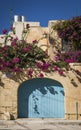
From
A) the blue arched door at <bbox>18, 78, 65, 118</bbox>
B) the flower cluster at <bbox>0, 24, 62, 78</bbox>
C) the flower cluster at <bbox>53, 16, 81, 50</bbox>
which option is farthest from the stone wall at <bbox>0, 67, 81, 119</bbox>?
the flower cluster at <bbox>53, 16, 81, 50</bbox>

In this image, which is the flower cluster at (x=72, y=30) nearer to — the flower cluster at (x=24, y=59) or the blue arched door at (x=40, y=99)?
the flower cluster at (x=24, y=59)

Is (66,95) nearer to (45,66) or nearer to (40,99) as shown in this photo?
(40,99)

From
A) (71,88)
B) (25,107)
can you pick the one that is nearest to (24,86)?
(25,107)

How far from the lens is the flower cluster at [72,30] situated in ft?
76.8

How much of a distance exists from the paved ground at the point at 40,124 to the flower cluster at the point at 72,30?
5728 mm

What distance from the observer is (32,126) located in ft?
60.2

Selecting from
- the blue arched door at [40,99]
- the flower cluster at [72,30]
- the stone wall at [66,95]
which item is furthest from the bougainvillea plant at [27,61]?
the flower cluster at [72,30]

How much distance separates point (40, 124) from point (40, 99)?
2224 mm

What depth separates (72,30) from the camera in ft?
77.2

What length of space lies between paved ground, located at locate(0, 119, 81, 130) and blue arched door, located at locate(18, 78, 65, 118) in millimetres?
1062

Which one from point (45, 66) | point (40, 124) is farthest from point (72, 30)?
point (40, 124)

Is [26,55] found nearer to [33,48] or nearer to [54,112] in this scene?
[33,48]

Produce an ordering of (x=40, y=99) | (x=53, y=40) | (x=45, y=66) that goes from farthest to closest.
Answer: (x=53, y=40) < (x=40, y=99) < (x=45, y=66)

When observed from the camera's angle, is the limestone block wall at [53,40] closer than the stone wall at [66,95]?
No
